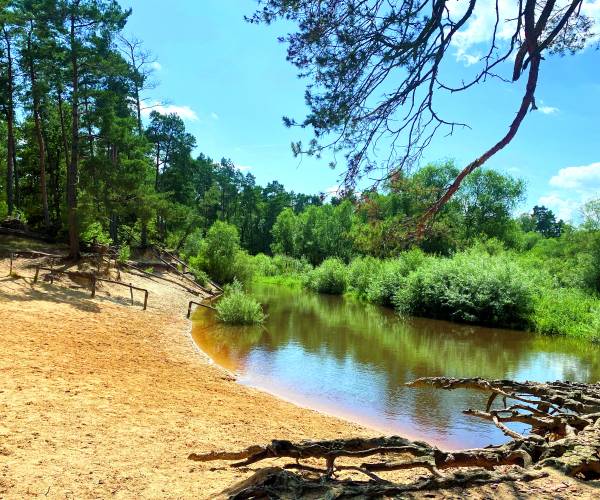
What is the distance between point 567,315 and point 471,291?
518 centimetres

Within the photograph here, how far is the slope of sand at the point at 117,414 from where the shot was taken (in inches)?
201

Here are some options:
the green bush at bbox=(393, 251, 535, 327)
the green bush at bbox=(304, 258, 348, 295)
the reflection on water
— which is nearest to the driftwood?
the reflection on water

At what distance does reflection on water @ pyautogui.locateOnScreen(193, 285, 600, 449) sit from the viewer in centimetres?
1109

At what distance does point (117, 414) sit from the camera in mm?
7586

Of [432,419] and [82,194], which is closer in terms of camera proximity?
[432,419]

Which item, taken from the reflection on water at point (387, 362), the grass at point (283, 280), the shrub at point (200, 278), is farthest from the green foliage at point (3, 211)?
the grass at point (283, 280)

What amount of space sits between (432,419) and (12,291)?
14.1 metres

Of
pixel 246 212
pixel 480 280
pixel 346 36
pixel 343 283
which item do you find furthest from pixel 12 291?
pixel 246 212

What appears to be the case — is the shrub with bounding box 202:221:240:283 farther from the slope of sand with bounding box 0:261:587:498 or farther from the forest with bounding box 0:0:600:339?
the slope of sand with bounding box 0:261:587:498

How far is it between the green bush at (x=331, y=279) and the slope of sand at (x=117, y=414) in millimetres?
30809

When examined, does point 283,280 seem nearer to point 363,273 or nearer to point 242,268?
point 363,273

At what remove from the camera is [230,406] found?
31.4ft

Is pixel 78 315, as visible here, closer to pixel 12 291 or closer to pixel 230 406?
pixel 12 291

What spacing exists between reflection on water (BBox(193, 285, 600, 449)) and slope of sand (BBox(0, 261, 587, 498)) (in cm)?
139
